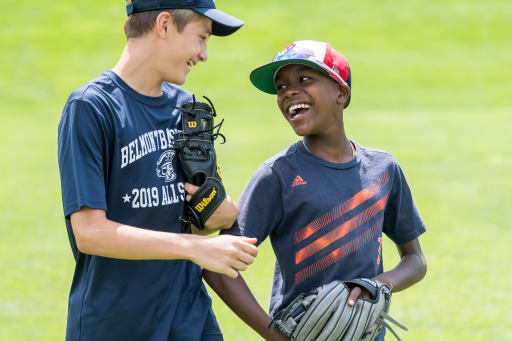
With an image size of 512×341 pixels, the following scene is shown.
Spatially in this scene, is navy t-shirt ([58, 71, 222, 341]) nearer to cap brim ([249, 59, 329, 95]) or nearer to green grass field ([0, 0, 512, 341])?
cap brim ([249, 59, 329, 95])

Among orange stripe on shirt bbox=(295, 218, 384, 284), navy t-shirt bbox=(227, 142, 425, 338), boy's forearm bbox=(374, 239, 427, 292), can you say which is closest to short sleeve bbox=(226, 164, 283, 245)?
navy t-shirt bbox=(227, 142, 425, 338)

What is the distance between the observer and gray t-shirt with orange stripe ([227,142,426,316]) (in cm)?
378

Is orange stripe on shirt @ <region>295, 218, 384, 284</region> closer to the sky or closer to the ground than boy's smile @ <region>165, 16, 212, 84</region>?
closer to the ground

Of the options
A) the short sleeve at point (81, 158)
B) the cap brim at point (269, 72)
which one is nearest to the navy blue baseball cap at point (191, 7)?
the cap brim at point (269, 72)

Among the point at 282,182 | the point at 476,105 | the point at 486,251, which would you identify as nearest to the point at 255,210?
the point at 282,182

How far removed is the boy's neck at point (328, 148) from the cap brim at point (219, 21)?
66 cm

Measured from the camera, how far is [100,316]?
144 inches

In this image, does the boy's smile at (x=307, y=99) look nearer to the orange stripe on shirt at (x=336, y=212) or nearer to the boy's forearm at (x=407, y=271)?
the orange stripe on shirt at (x=336, y=212)

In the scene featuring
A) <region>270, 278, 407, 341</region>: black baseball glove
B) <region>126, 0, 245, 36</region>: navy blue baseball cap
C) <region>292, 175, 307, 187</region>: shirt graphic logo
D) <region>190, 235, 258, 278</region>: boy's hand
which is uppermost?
<region>126, 0, 245, 36</region>: navy blue baseball cap

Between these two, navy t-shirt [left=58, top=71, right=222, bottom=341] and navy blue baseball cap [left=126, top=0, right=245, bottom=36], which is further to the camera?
navy blue baseball cap [left=126, top=0, right=245, bottom=36]

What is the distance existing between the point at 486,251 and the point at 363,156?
21.9 ft

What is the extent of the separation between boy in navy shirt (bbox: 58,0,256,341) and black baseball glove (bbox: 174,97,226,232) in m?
0.04

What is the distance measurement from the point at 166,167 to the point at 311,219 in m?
0.73

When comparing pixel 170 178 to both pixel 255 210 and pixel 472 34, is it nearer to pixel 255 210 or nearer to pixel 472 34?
pixel 255 210
